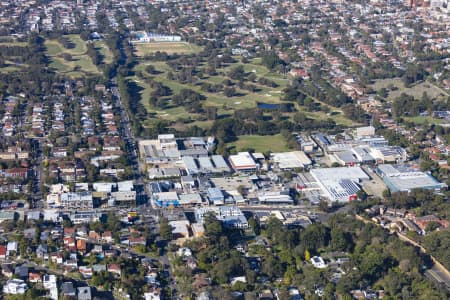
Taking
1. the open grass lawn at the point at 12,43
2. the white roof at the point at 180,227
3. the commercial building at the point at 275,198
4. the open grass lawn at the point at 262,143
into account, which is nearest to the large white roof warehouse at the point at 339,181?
the commercial building at the point at 275,198

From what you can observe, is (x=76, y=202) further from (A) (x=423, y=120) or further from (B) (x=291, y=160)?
(A) (x=423, y=120)

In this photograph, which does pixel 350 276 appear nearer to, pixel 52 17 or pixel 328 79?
pixel 328 79

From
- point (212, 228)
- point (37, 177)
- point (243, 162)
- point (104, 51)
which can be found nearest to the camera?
point (212, 228)

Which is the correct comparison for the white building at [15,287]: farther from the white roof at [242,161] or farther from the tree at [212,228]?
the white roof at [242,161]

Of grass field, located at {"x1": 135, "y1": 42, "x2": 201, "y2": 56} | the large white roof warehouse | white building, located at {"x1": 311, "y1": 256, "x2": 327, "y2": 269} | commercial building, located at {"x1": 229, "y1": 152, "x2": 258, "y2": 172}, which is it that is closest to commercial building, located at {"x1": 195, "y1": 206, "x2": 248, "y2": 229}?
white building, located at {"x1": 311, "y1": 256, "x2": 327, "y2": 269}

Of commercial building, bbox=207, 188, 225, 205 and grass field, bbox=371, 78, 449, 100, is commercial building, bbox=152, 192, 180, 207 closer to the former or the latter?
commercial building, bbox=207, 188, 225, 205

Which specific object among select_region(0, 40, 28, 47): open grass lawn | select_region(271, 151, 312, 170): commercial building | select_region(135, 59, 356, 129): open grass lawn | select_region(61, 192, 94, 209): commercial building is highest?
select_region(61, 192, 94, 209): commercial building

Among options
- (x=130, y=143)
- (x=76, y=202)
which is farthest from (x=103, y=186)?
(x=130, y=143)
